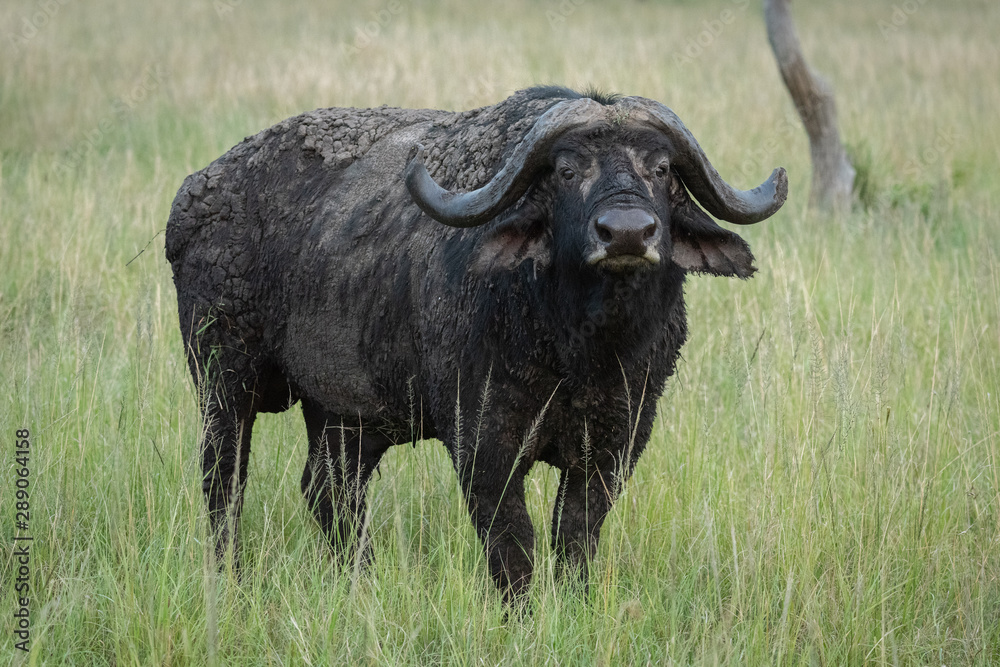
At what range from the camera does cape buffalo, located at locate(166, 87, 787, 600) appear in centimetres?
346

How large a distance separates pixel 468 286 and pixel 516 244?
31 centimetres

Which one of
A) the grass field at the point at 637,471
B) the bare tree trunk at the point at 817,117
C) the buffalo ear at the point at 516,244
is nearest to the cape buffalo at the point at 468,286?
the buffalo ear at the point at 516,244

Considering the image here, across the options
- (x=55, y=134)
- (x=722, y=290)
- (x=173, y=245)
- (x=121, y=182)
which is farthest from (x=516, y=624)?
(x=55, y=134)

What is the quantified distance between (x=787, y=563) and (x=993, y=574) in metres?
0.74

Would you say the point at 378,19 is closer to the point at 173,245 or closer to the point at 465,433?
the point at 173,245

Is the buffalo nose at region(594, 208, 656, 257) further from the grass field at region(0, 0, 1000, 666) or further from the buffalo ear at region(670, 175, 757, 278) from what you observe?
the grass field at region(0, 0, 1000, 666)

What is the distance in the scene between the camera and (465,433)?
3.73 meters

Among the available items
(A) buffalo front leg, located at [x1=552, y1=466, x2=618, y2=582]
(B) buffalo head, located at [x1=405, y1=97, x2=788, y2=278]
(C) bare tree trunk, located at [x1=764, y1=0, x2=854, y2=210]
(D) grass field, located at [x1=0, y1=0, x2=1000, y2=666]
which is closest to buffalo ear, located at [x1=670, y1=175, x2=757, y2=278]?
(B) buffalo head, located at [x1=405, y1=97, x2=788, y2=278]

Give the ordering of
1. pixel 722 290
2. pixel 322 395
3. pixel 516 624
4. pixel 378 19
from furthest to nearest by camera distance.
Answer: pixel 378 19 → pixel 722 290 → pixel 322 395 → pixel 516 624

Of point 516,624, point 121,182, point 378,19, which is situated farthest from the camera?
point 378,19

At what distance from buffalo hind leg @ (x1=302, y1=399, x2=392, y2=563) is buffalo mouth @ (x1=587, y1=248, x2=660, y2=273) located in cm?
188

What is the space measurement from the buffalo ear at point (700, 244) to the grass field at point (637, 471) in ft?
1.95

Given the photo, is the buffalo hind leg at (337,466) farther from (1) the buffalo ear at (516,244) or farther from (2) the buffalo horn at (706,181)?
(2) the buffalo horn at (706,181)

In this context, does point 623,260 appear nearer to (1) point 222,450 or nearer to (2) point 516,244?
(2) point 516,244
